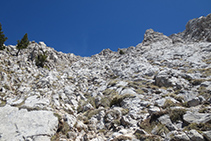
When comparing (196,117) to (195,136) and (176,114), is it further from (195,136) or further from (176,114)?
(195,136)

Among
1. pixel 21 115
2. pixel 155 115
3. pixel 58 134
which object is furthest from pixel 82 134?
pixel 155 115

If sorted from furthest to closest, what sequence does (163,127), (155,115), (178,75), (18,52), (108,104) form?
(18,52) → (178,75) → (108,104) → (155,115) → (163,127)

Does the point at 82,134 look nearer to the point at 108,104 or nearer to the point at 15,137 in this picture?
the point at 15,137

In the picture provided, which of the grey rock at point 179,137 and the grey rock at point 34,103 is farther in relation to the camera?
the grey rock at point 34,103

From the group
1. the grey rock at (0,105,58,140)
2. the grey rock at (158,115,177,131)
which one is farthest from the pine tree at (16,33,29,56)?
the grey rock at (158,115,177,131)

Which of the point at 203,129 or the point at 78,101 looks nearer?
the point at 203,129

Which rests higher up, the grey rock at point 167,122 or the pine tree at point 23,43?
the pine tree at point 23,43

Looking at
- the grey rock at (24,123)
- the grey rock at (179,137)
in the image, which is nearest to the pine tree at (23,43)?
the grey rock at (24,123)

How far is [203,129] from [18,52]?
159 feet

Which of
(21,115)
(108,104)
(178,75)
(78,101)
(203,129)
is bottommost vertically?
(203,129)

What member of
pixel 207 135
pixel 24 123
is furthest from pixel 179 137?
pixel 24 123

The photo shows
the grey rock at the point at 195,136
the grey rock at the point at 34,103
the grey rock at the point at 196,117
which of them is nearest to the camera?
the grey rock at the point at 195,136

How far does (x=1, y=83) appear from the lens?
20172 mm

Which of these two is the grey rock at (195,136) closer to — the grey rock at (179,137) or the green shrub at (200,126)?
the grey rock at (179,137)
